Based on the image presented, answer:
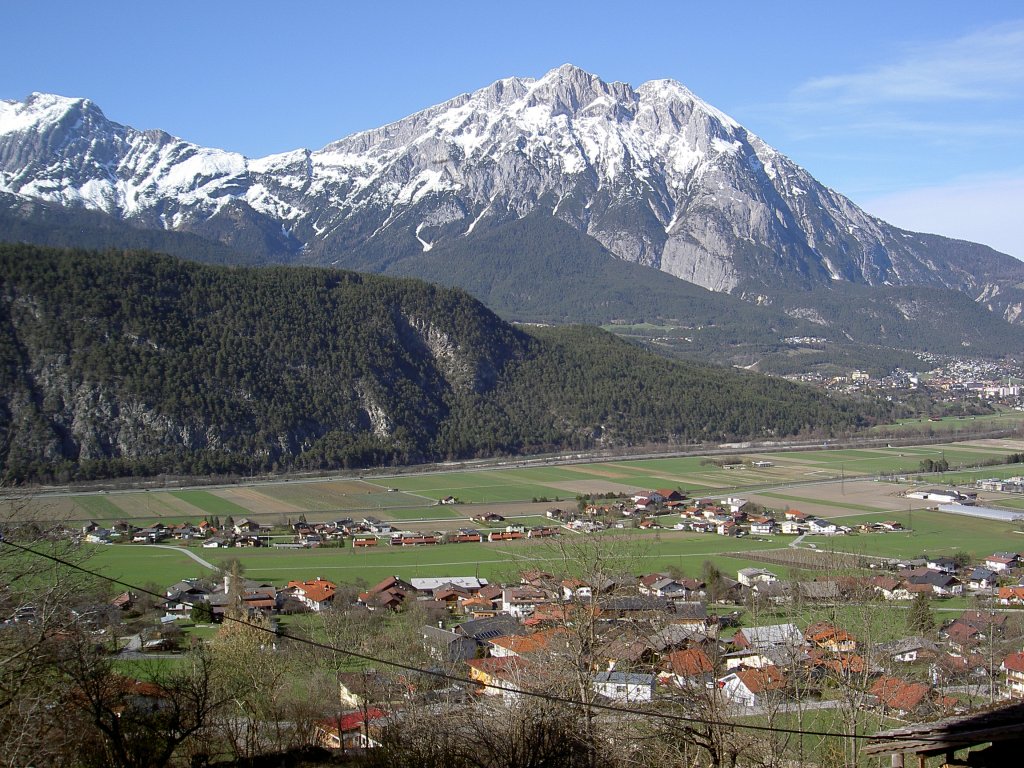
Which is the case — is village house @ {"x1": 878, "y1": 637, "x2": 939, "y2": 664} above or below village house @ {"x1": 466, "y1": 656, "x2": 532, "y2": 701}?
below

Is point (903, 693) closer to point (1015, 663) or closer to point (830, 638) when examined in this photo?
point (830, 638)

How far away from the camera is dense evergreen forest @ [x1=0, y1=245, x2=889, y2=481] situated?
7350 cm

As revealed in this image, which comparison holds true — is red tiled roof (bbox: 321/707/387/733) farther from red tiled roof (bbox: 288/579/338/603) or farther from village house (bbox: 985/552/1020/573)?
village house (bbox: 985/552/1020/573)

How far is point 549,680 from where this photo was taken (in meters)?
13.8

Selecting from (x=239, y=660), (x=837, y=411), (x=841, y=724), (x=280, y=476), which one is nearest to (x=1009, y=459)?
(x=837, y=411)

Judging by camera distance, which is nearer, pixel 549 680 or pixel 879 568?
pixel 549 680

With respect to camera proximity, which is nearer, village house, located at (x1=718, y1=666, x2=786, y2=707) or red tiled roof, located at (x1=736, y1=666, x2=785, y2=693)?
red tiled roof, located at (x1=736, y1=666, x2=785, y2=693)

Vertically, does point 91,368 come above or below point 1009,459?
above

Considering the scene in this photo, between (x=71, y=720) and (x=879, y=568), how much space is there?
31.9 meters

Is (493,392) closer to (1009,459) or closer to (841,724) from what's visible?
(1009,459)

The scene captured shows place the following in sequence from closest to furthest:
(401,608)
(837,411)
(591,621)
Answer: (591,621) → (401,608) → (837,411)

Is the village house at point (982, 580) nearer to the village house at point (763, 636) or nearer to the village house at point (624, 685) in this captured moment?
the village house at point (763, 636)

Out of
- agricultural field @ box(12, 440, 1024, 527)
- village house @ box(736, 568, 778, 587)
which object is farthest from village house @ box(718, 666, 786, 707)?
agricultural field @ box(12, 440, 1024, 527)

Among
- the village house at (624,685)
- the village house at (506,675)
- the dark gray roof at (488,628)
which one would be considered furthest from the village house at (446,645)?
the village house at (624,685)
